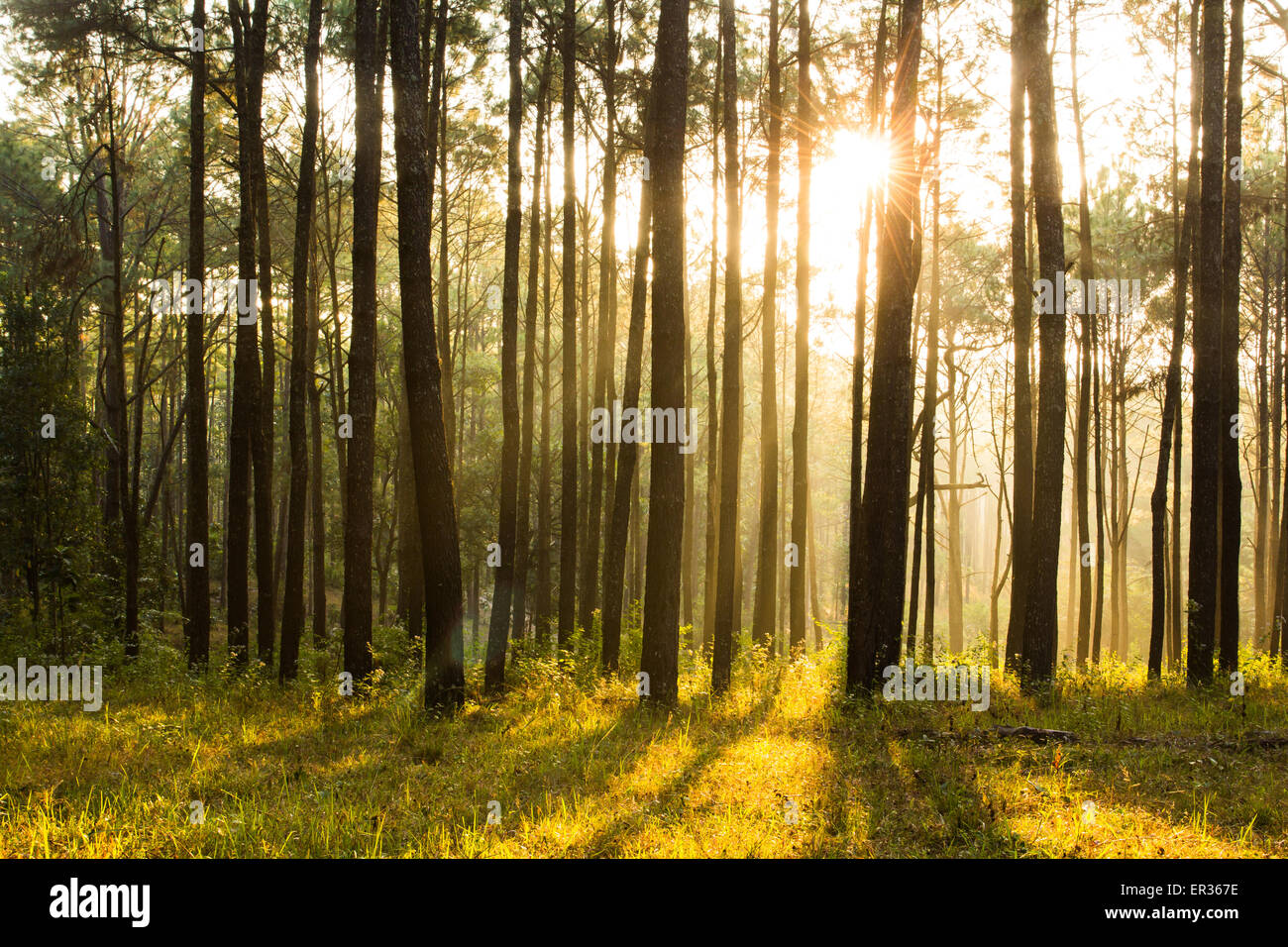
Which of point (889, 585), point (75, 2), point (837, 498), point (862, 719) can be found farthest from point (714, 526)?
point (837, 498)

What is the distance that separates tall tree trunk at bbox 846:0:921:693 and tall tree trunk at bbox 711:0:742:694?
2037 mm

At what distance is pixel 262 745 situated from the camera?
23.9 feet

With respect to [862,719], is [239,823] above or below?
above

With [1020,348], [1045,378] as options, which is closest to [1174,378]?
[1020,348]

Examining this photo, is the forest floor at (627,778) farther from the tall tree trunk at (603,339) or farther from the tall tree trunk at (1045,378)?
the tall tree trunk at (603,339)

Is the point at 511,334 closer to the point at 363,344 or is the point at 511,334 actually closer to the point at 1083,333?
the point at 363,344

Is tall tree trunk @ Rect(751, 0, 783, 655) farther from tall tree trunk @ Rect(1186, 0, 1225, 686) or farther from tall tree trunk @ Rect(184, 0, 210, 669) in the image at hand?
tall tree trunk @ Rect(184, 0, 210, 669)

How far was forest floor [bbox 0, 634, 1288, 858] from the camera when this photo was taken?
4.57m

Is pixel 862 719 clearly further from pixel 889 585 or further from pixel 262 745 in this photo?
pixel 262 745

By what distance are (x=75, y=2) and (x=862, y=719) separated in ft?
54.4

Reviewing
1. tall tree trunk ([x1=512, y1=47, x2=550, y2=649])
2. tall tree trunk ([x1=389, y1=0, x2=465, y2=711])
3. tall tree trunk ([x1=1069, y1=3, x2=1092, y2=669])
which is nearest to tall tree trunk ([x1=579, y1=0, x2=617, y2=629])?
tall tree trunk ([x1=512, y1=47, x2=550, y2=649])

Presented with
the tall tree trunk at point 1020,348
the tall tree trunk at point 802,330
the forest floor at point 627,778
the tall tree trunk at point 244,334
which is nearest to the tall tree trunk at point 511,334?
the forest floor at point 627,778

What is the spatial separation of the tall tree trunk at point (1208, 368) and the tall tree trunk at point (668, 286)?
7.84 meters
